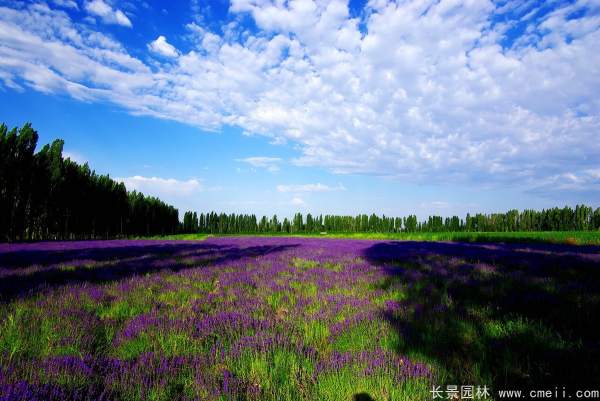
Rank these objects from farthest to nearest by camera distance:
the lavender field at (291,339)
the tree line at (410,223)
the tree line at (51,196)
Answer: the tree line at (410,223) → the tree line at (51,196) → the lavender field at (291,339)

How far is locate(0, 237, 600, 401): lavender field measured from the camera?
2637 mm

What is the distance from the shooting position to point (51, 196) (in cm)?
3866

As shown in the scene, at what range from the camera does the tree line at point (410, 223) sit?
73062 millimetres

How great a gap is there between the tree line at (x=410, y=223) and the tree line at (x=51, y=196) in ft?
124

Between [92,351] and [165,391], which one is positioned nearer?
[165,391]

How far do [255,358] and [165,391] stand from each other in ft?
3.01

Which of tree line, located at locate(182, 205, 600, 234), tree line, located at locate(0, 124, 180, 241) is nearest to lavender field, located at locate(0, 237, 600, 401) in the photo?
tree line, located at locate(0, 124, 180, 241)

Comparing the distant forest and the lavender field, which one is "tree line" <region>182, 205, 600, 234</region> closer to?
the distant forest

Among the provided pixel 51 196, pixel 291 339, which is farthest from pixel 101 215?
pixel 291 339

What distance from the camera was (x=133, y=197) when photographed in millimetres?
64062

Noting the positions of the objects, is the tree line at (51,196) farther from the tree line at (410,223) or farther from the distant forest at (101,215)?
the tree line at (410,223)

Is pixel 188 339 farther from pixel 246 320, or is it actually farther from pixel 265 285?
pixel 265 285

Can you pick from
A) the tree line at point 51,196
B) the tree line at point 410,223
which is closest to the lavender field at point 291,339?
the tree line at point 51,196

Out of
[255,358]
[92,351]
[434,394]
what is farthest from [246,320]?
[434,394]
